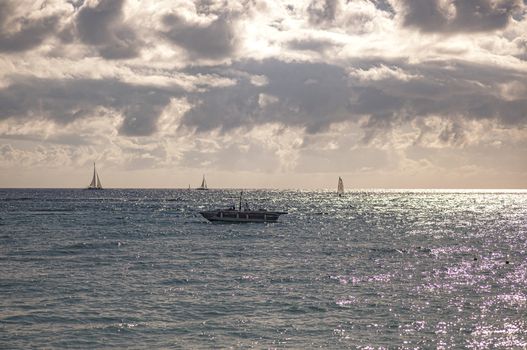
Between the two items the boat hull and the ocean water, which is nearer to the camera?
the ocean water

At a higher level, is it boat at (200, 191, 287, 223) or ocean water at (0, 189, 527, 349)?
boat at (200, 191, 287, 223)

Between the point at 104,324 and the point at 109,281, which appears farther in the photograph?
the point at 109,281

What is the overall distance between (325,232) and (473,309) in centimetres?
6307

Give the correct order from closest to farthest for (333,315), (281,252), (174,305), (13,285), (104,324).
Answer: (104,324) → (333,315) → (174,305) → (13,285) → (281,252)

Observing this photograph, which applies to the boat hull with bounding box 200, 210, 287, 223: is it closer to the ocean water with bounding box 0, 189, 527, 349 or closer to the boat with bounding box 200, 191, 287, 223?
the boat with bounding box 200, 191, 287, 223

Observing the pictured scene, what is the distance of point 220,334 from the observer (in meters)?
29.9

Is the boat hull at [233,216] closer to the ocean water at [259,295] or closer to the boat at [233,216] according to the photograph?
the boat at [233,216]

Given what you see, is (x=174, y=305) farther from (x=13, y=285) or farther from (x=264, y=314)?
(x=13, y=285)

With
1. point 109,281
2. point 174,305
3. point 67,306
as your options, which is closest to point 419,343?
point 174,305

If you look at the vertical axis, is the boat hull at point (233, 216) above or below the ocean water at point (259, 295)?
above

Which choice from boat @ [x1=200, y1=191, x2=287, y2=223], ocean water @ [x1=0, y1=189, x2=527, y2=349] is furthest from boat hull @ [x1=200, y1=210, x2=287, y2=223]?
ocean water @ [x1=0, y1=189, x2=527, y2=349]

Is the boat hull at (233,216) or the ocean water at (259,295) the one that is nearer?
the ocean water at (259,295)

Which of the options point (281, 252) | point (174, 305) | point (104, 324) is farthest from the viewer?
point (281, 252)

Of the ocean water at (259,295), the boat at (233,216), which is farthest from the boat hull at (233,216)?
the ocean water at (259,295)
